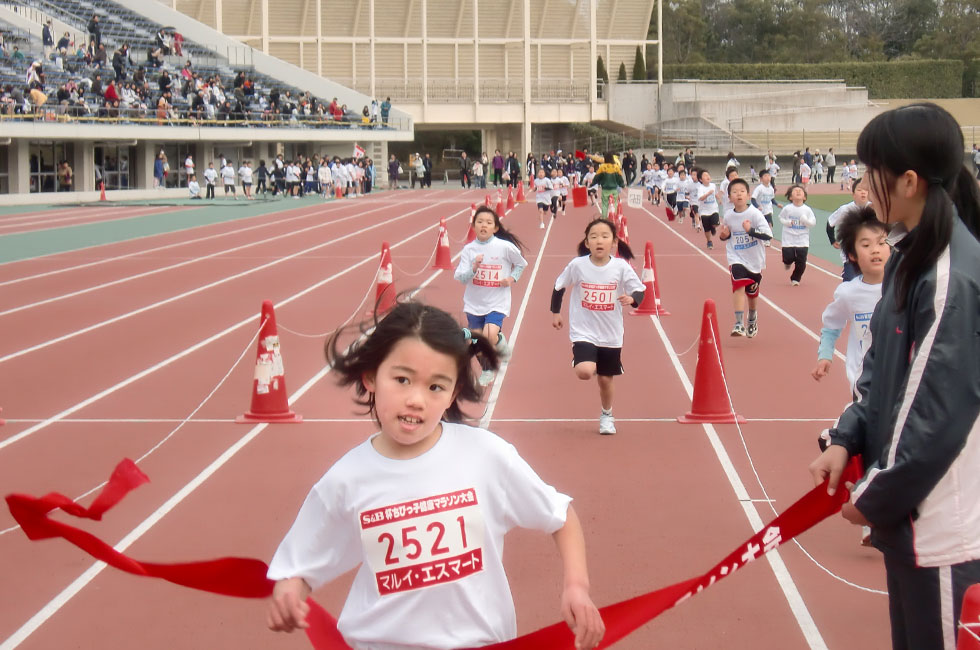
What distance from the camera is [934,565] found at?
2.96m

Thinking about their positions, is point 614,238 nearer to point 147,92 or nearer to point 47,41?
point 147,92

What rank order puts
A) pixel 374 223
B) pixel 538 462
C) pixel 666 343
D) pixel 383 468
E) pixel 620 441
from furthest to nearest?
1. pixel 374 223
2. pixel 666 343
3. pixel 620 441
4. pixel 538 462
5. pixel 383 468

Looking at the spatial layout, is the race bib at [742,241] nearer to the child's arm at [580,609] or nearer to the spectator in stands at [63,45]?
the child's arm at [580,609]

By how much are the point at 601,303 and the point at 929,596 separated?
679 centimetres

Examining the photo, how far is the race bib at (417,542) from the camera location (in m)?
3.12

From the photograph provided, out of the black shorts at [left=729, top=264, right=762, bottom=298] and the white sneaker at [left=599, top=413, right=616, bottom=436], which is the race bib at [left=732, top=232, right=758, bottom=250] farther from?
the white sneaker at [left=599, top=413, right=616, bottom=436]

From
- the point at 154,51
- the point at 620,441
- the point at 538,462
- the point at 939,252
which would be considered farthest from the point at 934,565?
the point at 154,51

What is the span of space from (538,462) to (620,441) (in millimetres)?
938

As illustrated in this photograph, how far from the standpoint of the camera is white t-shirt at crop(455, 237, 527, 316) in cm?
1153

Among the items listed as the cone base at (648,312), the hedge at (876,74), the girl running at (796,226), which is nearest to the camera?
the cone base at (648,312)

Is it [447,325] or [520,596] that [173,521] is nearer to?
[520,596]

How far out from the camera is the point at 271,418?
10.3 m

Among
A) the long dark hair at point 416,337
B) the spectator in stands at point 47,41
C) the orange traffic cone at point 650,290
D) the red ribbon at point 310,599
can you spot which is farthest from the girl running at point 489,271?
the spectator in stands at point 47,41

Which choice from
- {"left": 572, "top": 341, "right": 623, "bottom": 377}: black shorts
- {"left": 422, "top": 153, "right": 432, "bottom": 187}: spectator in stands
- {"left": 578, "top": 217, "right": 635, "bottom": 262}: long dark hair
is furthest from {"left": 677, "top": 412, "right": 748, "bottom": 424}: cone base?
{"left": 422, "top": 153, "right": 432, "bottom": 187}: spectator in stands
